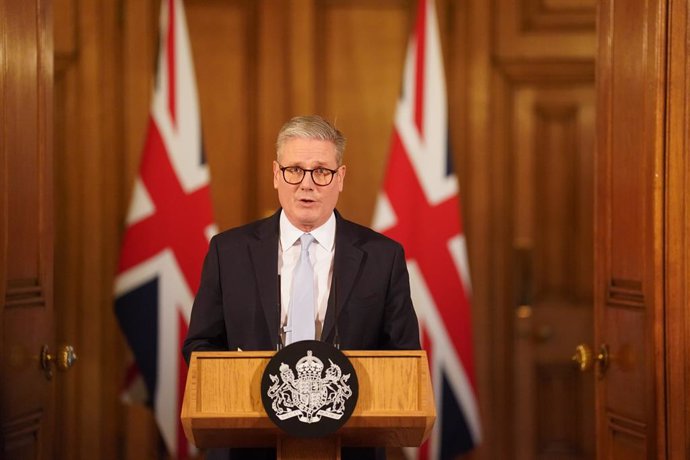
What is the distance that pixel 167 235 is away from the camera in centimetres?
483

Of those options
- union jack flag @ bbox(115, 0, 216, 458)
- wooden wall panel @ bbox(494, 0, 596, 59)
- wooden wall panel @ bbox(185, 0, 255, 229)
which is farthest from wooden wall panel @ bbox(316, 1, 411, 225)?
union jack flag @ bbox(115, 0, 216, 458)

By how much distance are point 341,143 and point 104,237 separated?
94.2 inches

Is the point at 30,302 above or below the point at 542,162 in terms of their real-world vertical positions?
below

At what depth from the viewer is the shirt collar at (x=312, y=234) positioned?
283 centimetres

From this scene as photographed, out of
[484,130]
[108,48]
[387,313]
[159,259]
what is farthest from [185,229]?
[387,313]

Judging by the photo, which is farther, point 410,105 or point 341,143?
point 410,105

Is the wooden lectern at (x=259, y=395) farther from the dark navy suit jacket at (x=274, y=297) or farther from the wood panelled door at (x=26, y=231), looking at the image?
the wood panelled door at (x=26, y=231)

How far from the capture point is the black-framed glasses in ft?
8.89

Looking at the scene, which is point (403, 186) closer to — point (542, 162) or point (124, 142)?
point (542, 162)

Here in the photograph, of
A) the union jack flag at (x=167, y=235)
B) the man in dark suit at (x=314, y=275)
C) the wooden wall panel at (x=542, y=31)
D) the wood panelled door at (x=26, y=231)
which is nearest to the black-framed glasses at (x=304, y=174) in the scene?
the man in dark suit at (x=314, y=275)

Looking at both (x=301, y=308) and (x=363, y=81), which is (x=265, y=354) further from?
(x=363, y=81)

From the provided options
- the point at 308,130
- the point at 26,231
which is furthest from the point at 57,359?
the point at 308,130

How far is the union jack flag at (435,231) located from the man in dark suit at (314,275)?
1993 mm

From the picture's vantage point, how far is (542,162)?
16.6ft
